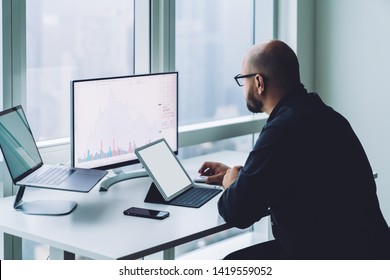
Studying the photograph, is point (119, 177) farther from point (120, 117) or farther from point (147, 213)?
point (147, 213)

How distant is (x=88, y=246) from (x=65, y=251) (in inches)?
5.7

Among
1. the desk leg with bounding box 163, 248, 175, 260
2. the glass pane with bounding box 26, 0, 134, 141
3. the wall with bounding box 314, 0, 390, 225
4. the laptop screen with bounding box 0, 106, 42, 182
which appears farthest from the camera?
the wall with bounding box 314, 0, 390, 225

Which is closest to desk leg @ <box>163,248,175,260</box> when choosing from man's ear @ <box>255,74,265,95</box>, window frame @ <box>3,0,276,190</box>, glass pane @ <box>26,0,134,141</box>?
window frame @ <box>3,0,276,190</box>

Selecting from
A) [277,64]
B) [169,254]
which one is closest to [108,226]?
[277,64]

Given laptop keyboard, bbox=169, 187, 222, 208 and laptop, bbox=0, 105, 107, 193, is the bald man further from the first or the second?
laptop, bbox=0, 105, 107, 193

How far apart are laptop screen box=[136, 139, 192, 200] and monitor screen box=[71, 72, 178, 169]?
14 cm

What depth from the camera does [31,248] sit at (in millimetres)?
2838

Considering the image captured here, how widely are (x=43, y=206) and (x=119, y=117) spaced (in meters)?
0.50

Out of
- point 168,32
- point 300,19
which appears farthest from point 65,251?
point 300,19

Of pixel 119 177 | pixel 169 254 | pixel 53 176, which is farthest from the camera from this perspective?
pixel 169 254

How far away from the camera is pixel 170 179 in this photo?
252 centimetres

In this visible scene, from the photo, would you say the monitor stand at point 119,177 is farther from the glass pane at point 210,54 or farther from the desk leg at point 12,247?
the glass pane at point 210,54

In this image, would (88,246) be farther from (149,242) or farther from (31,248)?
(31,248)

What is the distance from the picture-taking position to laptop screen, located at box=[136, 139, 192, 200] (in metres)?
2.47
